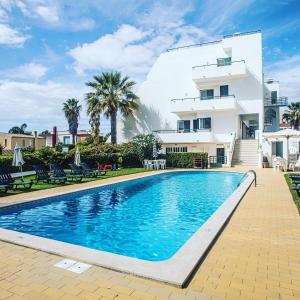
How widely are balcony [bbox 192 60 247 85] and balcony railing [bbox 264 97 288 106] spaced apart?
10607 millimetres

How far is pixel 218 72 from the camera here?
31531 mm

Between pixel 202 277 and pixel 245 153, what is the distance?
26473 mm

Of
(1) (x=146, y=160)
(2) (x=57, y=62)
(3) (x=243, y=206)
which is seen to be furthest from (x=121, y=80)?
(3) (x=243, y=206)

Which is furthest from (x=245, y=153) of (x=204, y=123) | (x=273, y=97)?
(x=273, y=97)

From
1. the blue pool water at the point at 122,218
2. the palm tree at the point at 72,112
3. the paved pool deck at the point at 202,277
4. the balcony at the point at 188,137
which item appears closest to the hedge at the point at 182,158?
the balcony at the point at 188,137

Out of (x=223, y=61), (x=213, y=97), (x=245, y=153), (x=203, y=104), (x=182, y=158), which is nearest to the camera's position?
(x=182, y=158)

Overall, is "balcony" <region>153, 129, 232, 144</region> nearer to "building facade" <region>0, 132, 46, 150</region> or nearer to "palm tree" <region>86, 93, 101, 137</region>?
"palm tree" <region>86, 93, 101, 137</region>

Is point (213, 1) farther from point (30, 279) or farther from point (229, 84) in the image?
point (229, 84)

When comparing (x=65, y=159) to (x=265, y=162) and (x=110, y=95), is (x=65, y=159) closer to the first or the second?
(x=110, y=95)

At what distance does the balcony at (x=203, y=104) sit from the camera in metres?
30.5

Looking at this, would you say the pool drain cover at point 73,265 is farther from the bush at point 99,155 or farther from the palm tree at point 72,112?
the palm tree at point 72,112

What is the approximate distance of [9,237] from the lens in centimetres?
607

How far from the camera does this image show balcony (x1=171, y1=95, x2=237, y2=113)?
100.0ft

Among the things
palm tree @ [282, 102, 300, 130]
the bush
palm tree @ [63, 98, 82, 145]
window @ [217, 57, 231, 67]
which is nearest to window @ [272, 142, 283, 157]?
window @ [217, 57, 231, 67]
